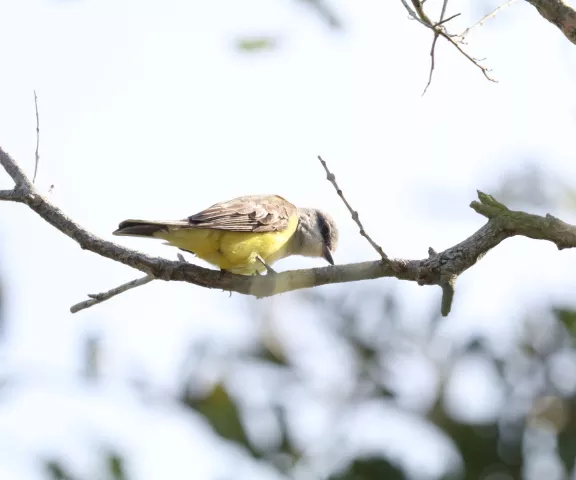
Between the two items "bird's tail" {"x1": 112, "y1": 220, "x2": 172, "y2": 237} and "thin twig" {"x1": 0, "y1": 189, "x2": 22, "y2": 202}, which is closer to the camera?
"thin twig" {"x1": 0, "y1": 189, "x2": 22, "y2": 202}

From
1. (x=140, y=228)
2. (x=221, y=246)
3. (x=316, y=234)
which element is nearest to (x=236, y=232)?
(x=221, y=246)

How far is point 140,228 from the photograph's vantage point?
6668 millimetres

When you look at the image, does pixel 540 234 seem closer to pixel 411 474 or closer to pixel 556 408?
pixel 556 408

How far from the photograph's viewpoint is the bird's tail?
21.7 ft

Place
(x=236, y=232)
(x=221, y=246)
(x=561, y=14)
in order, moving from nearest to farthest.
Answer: (x=561, y=14) → (x=221, y=246) → (x=236, y=232)

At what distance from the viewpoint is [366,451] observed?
3.47 meters

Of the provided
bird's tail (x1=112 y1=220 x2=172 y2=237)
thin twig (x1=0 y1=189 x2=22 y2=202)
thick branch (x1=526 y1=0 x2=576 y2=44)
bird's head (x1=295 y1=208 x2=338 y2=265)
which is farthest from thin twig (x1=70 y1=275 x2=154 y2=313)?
bird's head (x1=295 y1=208 x2=338 y2=265)

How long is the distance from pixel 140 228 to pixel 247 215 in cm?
115

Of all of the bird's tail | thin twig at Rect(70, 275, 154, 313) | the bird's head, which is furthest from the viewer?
the bird's head

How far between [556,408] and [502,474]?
349mm

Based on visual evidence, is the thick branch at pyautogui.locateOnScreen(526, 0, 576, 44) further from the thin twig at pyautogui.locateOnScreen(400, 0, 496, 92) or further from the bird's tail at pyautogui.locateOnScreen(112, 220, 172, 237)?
the bird's tail at pyautogui.locateOnScreen(112, 220, 172, 237)

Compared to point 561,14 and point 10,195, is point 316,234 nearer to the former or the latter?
point 10,195

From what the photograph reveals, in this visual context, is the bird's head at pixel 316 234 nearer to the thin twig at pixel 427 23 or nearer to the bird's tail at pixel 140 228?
the bird's tail at pixel 140 228

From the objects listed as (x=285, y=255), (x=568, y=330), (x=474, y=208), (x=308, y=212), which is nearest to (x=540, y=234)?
(x=474, y=208)
